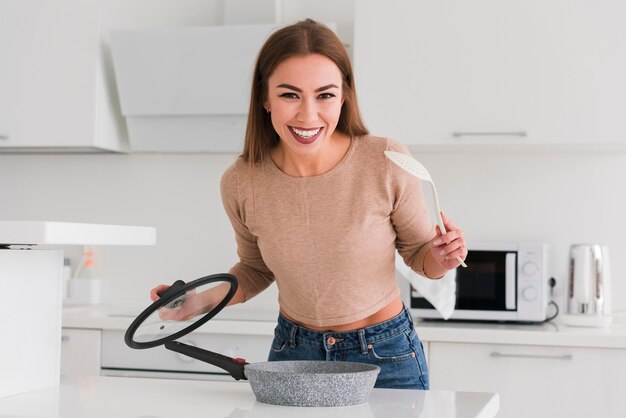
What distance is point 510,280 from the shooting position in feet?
8.80

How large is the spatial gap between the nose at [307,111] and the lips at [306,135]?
2 centimetres

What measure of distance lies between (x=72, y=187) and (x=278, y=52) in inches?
75.5

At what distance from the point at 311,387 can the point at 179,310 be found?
11.3 inches

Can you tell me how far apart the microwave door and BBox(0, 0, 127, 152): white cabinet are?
1406mm

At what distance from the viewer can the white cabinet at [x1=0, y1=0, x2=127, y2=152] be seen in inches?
115

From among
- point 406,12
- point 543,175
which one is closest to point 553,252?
point 543,175

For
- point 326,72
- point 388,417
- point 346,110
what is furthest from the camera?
point 346,110

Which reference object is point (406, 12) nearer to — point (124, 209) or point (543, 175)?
point (543, 175)

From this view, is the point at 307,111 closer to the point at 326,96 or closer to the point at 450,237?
the point at 326,96

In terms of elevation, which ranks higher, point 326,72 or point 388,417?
point 326,72

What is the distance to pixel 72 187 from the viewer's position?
332 centimetres

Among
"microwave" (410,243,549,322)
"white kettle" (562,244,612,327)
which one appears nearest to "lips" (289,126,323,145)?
"microwave" (410,243,549,322)

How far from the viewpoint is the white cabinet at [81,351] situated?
273 centimetres

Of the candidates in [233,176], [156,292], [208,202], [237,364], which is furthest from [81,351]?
[237,364]
